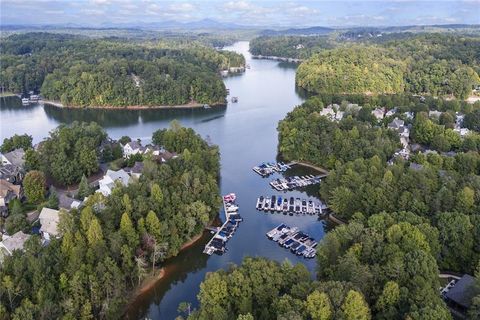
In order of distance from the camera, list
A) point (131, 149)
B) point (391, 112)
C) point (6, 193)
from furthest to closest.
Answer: point (391, 112)
point (131, 149)
point (6, 193)

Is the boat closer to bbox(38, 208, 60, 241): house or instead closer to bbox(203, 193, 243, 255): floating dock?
bbox(203, 193, 243, 255): floating dock

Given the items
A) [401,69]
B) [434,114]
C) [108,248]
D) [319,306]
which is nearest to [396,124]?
[434,114]

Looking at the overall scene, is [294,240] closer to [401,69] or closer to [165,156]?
[165,156]

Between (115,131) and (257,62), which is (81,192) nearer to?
(115,131)

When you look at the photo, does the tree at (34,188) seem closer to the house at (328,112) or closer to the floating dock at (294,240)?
the floating dock at (294,240)

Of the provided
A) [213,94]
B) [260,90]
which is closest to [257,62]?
[260,90]

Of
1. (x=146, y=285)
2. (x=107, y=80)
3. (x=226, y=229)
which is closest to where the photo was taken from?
(x=146, y=285)

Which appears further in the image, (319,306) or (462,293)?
(462,293)
